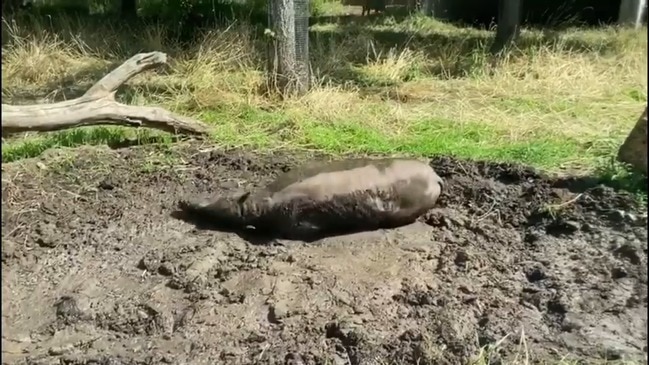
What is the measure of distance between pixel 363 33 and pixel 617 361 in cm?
575

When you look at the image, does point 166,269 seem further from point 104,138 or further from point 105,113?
point 104,138

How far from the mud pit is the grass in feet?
1.37

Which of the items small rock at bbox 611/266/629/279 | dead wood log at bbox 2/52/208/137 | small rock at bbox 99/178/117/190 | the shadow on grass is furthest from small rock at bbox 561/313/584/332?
the shadow on grass

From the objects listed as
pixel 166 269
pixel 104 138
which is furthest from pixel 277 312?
pixel 104 138

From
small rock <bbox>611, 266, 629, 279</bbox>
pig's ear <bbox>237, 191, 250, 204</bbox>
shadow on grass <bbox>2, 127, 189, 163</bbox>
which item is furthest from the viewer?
shadow on grass <bbox>2, 127, 189, 163</bbox>

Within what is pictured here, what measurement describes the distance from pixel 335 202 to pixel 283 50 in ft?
8.08

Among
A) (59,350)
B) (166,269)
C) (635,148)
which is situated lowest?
(59,350)

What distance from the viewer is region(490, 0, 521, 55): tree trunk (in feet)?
26.3

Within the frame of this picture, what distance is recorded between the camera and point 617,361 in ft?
10.9

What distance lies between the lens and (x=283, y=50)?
679 centimetres

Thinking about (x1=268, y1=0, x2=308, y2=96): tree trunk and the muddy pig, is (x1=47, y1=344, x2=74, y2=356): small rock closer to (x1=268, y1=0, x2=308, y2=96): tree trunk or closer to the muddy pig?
the muddy pig

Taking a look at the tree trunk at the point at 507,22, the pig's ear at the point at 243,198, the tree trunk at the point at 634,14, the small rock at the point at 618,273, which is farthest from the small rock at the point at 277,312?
the tree trunk at the point at 507,22

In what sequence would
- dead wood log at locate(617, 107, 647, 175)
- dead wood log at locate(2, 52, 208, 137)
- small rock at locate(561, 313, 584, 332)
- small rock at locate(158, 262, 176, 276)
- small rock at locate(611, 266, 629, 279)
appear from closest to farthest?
small rock at locate(611, 266, 629, 279)
dead wood log at locate(617, 107, 647, 175)
small rock at locate(561, 313, 584, 332)
small rock at locate(158, 262, 176, 276)
dead wood log at locate(2, 52, 208, 137)

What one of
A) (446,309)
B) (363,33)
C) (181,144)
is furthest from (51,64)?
(446,309)
